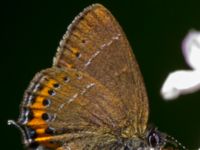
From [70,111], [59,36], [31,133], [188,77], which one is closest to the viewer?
[188,77]

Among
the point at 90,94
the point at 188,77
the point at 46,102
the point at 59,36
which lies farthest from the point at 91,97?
the point at 59,36

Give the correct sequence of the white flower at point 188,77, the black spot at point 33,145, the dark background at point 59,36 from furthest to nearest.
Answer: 1. the dark background at point 59,36
2. the black spot at point 33,145
3. the white flower at point 188,77

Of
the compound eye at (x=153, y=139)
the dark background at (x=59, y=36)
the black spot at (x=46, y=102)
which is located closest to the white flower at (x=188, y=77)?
the compound eye at (x=153, y=139)

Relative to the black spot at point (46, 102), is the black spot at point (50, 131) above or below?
below

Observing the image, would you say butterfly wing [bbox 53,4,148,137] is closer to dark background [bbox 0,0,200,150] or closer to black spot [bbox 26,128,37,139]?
black spot [bbox 26,128,37,139]

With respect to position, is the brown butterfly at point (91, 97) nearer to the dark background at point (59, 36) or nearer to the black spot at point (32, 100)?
the black spot at point (32, 100)

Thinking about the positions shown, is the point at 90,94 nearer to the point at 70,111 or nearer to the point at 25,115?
the point at 70,111

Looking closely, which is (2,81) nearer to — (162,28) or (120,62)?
(162,28)

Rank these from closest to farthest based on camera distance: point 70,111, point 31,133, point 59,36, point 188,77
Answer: point 188,77
point 31,133
point 70,111
point 59,36
